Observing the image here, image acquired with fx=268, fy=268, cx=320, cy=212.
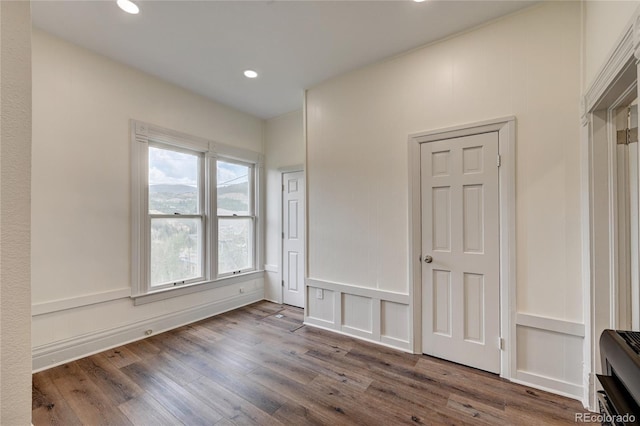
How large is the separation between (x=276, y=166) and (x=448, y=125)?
8.71 feet

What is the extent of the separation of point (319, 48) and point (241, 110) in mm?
1894

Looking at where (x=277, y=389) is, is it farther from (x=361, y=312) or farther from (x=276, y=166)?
(x=276, y=166)

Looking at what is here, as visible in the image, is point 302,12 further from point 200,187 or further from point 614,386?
point 614,386

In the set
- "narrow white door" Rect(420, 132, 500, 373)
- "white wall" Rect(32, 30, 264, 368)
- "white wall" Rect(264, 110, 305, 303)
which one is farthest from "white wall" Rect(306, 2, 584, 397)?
"white wall" Rect(32, 30, 264, 368)

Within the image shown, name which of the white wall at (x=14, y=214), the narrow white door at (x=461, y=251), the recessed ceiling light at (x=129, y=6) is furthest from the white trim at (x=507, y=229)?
the recessed ceiling light at (x=129, y=6)

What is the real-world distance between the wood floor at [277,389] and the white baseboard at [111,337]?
9 centimetres

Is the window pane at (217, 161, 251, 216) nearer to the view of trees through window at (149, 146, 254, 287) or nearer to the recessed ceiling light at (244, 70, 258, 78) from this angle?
the view of trees through window at (149, 146, 254, 287)

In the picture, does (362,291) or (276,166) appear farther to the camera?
(276,166)

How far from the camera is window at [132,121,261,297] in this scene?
301cm

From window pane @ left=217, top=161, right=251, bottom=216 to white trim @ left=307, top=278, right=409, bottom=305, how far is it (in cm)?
167

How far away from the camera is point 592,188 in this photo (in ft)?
5.96

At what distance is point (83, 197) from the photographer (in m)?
2.60

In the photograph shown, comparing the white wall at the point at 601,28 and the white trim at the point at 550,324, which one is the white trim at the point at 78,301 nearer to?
the white trim at the point at 550,324

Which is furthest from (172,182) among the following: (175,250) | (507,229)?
(507,229)
